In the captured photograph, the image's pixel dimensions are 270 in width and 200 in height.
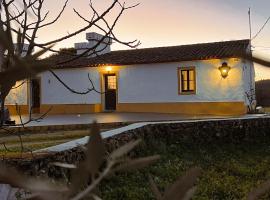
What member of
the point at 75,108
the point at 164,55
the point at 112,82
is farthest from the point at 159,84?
the point at 75,108

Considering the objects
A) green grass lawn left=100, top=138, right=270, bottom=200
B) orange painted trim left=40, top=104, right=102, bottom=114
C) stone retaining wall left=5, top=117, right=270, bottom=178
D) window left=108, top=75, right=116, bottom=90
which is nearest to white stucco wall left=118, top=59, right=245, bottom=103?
window left=108, top=75, right=116, bottom=90

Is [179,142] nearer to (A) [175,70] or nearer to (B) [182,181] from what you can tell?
(B) [182,181]

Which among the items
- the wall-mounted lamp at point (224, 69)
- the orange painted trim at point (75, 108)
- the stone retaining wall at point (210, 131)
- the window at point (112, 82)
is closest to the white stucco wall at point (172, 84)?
the wall-mounted lamp at point (224, 69)

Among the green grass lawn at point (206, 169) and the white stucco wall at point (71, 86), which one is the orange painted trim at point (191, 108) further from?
the green grass lawn at point (206, 169)

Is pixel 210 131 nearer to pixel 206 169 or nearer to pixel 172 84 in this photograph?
pixel 206 169

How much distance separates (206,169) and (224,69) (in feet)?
44.7

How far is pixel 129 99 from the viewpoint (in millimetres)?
25031

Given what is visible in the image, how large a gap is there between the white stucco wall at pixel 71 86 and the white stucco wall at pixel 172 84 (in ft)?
4.78

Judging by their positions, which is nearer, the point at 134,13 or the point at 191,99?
the point at 134,13

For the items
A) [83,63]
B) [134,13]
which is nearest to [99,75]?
[83,63]

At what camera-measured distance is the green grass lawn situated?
7094 mm

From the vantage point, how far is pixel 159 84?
79.5ft

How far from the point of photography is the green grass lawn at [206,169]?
7.09 metres

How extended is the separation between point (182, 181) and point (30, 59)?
203 millimetres
